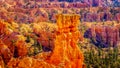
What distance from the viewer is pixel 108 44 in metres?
128

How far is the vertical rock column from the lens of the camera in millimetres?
50344

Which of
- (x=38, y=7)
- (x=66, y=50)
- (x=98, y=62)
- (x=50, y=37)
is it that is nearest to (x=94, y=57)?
(x=98, y=62)

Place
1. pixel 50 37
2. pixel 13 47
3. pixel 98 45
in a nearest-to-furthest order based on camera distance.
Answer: pixel 13 47, pixel 50 37, pixel 98 45

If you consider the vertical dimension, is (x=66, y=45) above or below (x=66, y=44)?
below

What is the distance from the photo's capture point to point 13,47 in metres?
64.4

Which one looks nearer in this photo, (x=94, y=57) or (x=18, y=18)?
(x=94, y=57)

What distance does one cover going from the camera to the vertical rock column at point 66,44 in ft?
165

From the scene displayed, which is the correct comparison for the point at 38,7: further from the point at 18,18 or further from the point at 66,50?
the point at 66,50

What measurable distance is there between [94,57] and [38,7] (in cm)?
8971

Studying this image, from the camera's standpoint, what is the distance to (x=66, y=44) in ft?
168

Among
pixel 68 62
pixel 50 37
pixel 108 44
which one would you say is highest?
pixel 68 62

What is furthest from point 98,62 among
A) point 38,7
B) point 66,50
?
point 38,7

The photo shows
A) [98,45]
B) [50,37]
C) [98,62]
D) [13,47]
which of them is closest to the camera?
[13,47]

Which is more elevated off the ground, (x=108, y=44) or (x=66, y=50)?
(x=66, y=50)
